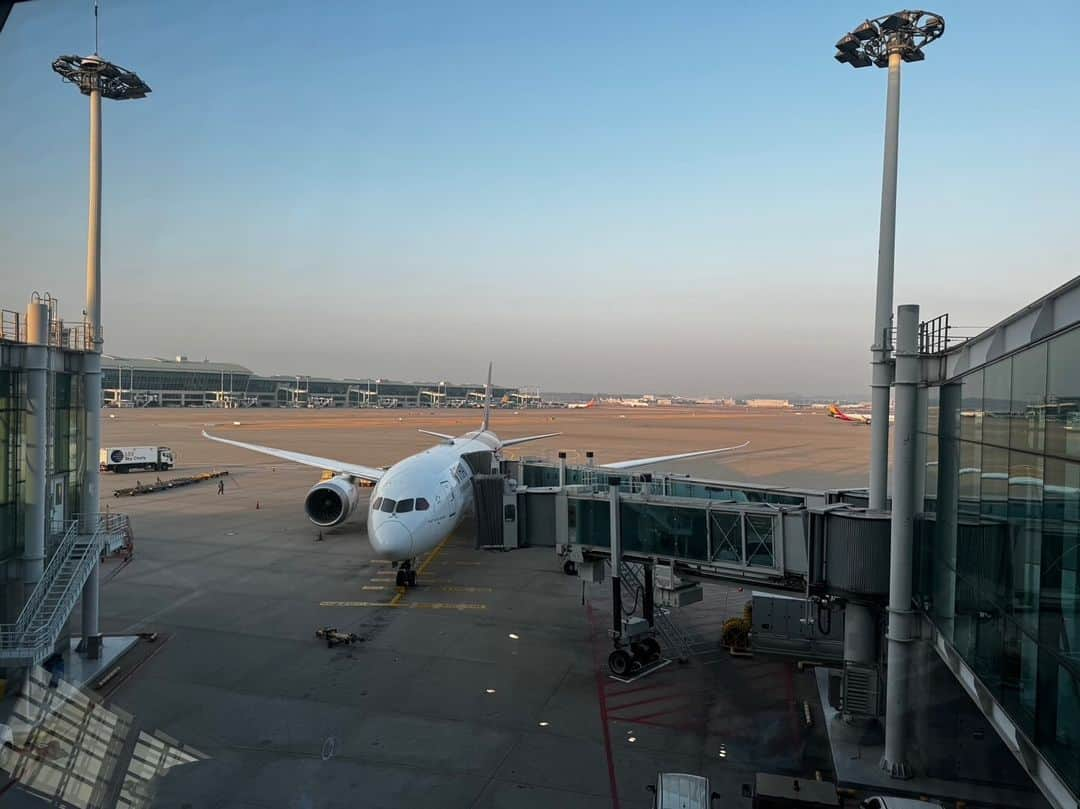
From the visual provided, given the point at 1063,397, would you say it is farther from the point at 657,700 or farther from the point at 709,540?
the point at 657,700

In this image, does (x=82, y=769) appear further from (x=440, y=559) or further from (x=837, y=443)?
(x=837, y=443)

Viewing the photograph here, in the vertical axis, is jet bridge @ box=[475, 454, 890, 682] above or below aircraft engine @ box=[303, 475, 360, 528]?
above

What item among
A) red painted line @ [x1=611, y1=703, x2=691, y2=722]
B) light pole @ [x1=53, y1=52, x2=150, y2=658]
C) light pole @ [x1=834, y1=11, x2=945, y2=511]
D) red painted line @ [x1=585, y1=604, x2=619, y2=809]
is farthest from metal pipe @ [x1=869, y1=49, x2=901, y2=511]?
light pole @ [x1=53, y1=52, x2=150, y2=658]

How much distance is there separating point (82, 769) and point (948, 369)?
62.3 feet

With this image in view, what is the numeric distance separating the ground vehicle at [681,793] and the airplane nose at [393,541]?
1504 centimetres

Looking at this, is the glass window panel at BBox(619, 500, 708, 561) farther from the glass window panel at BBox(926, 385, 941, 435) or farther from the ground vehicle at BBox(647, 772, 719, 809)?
the ground vehicle at BBox(647, 772, 719, 809)

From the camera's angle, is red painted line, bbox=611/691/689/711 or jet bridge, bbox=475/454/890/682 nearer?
jet bridge, bbox=475/454/890/682

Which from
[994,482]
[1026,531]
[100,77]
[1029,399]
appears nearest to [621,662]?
[994,482]

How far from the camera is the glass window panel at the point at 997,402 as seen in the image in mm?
11156

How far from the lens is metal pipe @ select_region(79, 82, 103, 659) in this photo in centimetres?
1922

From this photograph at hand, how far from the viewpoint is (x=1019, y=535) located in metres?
10.5

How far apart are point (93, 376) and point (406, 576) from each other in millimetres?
13175

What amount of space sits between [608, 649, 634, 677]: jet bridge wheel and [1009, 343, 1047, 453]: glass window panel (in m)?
11.8

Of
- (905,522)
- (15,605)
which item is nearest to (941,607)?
(905,522)
